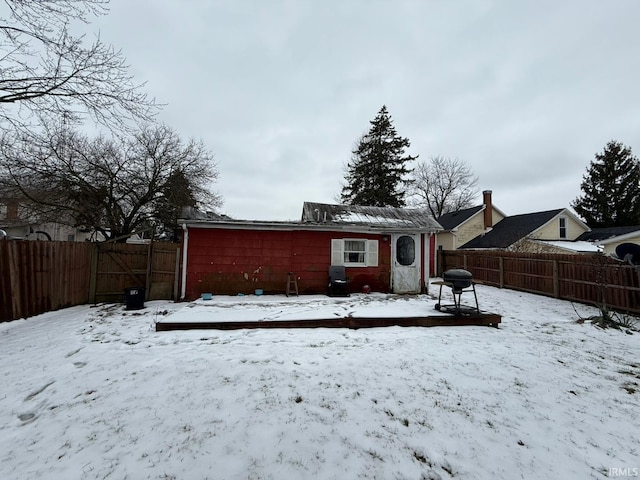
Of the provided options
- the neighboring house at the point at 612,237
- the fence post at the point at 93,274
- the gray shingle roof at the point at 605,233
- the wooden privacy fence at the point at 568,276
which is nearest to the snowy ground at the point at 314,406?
the fence post at the point at 93,274

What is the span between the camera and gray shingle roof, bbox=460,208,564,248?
19.7 meters

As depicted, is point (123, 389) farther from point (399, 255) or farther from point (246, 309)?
point (399, 255)

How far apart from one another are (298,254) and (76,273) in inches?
268

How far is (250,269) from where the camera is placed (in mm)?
9852

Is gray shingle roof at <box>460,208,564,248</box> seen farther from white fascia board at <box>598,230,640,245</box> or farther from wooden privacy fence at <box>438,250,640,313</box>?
wooden privacy fence at <box>438,250,640,313</box>

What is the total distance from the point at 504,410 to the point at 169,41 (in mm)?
11316

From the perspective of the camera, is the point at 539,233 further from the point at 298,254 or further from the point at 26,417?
the point at 26,417

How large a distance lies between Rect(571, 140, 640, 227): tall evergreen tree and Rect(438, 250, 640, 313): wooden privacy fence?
2308 centimetres

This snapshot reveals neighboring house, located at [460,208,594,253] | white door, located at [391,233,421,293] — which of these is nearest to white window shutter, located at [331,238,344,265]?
white door, located at [391,233,421,293]

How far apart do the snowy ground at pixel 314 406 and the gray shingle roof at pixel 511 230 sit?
52.6 ft

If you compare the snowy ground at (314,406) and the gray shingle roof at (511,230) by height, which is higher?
the gray shingle roof at (511,230)

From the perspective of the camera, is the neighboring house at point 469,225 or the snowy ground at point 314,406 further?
the neighboring house at point 469,225

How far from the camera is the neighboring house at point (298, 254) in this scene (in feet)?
31.4

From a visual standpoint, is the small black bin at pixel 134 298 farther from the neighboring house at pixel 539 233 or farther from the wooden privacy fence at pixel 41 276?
the neighboring house at pixel 539 233
